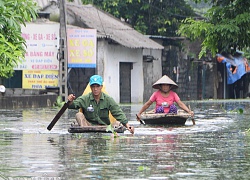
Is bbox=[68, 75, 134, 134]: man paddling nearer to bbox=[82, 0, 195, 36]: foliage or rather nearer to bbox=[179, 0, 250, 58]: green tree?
bbox=[179, 0, 250, 58]: green tree

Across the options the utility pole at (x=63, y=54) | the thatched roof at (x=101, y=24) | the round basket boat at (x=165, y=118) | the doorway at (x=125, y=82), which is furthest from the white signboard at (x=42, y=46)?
the round basket boat at (x=165, y=118)

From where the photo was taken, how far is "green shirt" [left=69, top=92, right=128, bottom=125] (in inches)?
600

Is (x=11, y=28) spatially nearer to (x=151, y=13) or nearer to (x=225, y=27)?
(x=225, y=27)

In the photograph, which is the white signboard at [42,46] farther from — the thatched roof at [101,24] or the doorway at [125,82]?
the doorway at [125,82]

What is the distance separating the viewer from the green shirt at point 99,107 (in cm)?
1524

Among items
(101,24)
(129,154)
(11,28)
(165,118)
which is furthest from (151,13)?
(129,154)

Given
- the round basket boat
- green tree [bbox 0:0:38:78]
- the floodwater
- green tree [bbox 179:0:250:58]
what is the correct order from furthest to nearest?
green tree [bbox 179:0:250:58] → the round basket boat → green tree [bbox 0:0:38:78] → the floodwater

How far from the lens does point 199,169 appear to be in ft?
31.8

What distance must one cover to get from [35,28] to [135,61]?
808 cm

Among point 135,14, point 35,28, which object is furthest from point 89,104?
point 135,14

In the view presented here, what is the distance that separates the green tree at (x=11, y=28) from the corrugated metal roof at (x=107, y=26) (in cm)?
2013

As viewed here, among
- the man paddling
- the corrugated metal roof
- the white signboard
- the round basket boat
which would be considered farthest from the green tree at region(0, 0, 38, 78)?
the corrugated metal roof

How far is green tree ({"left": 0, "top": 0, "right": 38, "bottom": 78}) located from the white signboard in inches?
713

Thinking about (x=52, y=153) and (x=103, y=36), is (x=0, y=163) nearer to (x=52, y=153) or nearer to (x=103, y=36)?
(x=52, y=153)
